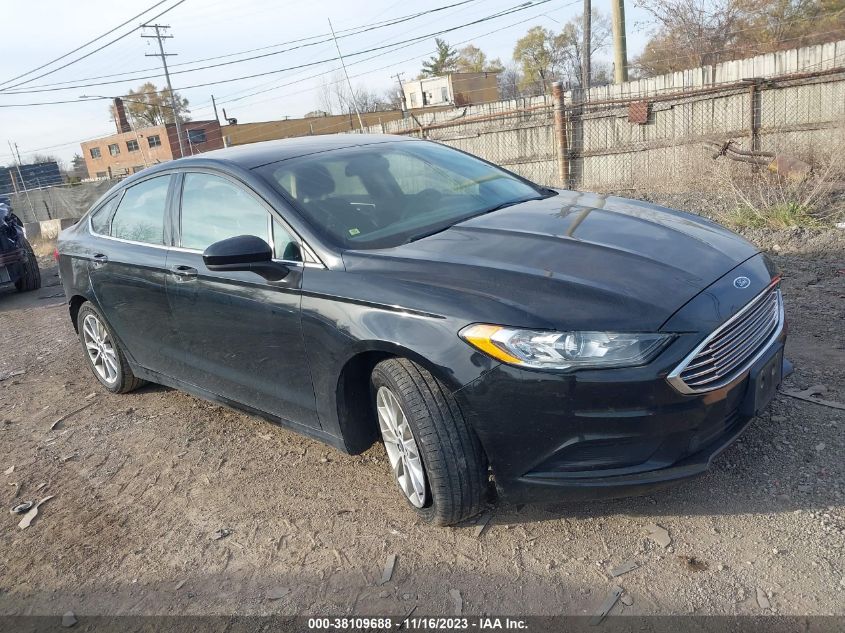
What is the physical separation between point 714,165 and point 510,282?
7722mm

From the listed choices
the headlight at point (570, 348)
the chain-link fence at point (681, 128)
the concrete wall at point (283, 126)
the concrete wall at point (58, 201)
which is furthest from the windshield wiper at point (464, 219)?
the concrete wall at point (283, 126)

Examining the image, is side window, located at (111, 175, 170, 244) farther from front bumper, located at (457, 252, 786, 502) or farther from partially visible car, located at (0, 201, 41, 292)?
partially visible car, located at (0, 201, 41, 292)

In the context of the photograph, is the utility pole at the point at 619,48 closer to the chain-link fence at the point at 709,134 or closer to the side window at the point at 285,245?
A: the chain-link fence at the point at 709,134

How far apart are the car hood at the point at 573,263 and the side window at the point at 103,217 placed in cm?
269

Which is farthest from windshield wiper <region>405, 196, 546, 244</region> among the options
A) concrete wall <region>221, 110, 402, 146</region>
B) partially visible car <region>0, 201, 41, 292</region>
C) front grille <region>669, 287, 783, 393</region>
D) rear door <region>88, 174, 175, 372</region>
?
concrete wall <region>221, 110, 402, 146</region>

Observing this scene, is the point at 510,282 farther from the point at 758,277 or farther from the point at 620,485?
the point at 758,277

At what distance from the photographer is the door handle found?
3.69 meters

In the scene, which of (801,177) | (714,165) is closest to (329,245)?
(801,177)

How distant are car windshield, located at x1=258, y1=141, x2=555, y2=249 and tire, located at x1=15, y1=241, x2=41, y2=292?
26.2 feet

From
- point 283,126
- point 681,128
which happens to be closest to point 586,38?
point 681,128

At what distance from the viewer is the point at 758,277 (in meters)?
2.83

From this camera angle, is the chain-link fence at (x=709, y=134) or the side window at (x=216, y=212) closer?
the side window at (x=216, y=212)

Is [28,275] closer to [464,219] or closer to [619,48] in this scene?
[464,219]

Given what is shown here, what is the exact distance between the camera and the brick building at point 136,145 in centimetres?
5017
